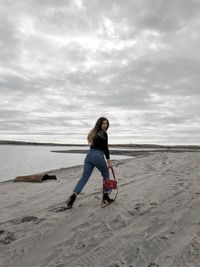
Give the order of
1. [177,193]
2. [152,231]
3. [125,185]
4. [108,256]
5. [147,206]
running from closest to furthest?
[108,256] < [152,231] < [147,206] < [177,193] < [125,185]

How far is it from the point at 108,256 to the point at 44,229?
5.36 feet

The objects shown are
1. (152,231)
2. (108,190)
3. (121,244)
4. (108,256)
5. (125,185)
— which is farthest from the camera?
(125,185)

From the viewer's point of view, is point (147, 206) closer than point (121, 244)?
No

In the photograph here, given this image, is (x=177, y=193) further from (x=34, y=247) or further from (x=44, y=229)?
(x=34, y=247)

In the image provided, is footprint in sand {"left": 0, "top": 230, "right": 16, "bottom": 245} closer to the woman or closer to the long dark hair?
the woman

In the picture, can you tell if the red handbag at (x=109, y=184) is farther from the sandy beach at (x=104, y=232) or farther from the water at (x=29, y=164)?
the water at (x=29, y=164)

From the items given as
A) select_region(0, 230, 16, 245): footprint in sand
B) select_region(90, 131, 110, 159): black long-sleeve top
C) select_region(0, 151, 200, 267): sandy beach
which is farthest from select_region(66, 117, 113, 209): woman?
select_region(0, 230, 16, 245): footprint in sand

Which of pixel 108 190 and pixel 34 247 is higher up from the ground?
pixel 108 190

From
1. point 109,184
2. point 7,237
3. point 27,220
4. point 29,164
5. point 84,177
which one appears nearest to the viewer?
point 7,237

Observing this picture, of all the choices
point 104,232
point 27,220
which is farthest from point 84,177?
point 104,232

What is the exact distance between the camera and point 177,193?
8586 millimetres

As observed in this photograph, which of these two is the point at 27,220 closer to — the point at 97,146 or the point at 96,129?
the point at 97,146

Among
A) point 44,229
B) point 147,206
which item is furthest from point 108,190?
point 44,229

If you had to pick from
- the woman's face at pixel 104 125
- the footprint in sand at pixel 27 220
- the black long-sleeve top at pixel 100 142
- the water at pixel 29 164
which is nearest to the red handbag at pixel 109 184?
the black long-sleeve top at pixel 100 142
